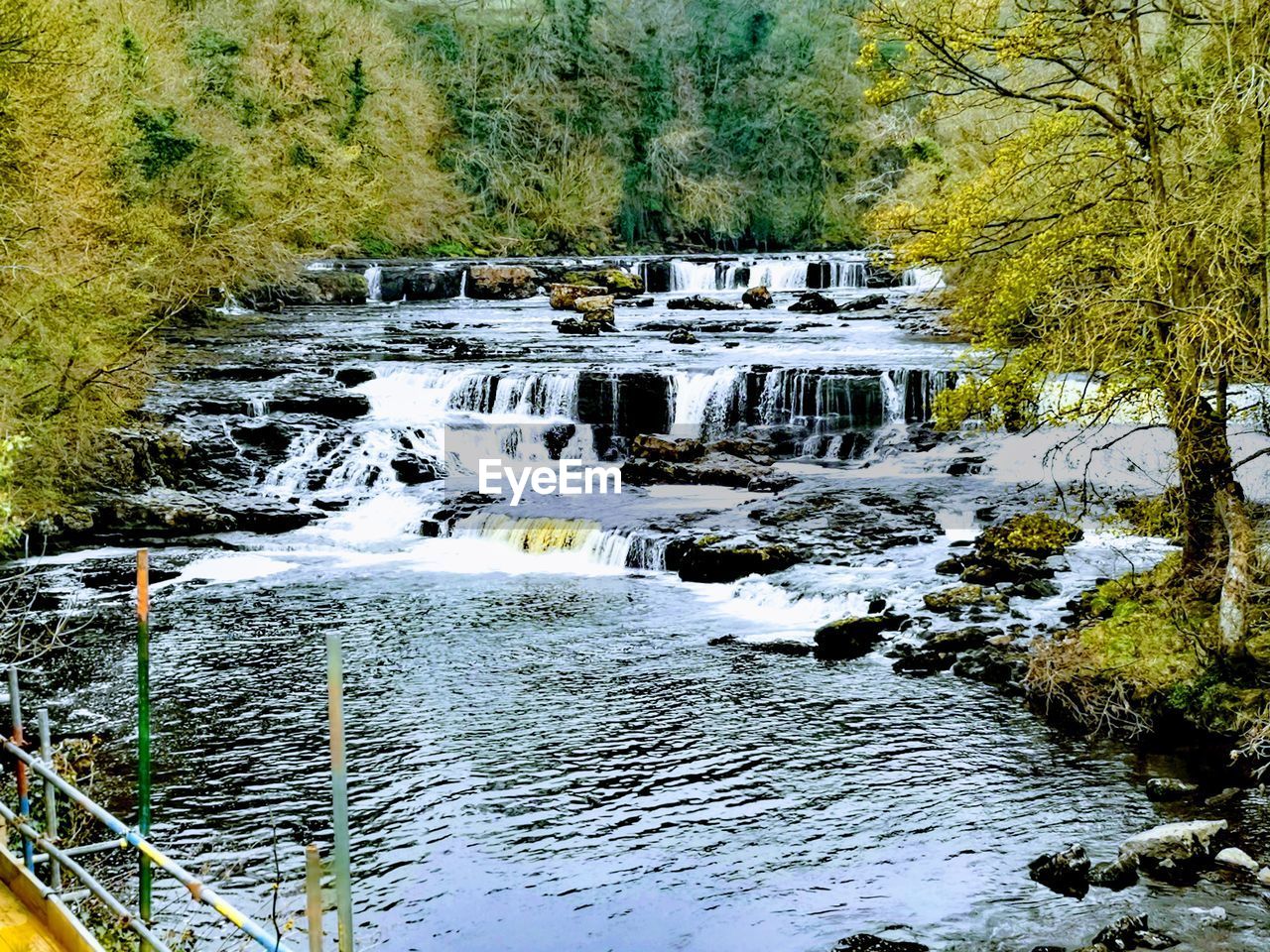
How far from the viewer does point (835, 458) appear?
79.2 feet

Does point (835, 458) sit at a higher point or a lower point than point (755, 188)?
lower

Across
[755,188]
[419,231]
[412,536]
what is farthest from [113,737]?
[755,188]

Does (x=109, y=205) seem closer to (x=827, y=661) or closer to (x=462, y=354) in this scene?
(x=462, y=354)

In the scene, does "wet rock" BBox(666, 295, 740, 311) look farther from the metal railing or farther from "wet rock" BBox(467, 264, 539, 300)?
the metal railing

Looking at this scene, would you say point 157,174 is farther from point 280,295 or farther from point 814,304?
point 814,304

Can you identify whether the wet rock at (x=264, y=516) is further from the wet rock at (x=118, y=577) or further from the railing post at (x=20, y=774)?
the railing post at (x=20, y=774)

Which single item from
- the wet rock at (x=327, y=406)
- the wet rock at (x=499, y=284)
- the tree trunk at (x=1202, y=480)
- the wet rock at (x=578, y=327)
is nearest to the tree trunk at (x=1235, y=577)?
the tree trunk at (x=1202, y=480)

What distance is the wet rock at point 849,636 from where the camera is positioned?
15.0 m

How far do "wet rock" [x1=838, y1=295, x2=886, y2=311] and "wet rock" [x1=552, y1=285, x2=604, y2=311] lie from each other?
7.41 metres

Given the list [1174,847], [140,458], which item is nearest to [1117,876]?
[1174,847]

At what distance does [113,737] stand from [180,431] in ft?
A: 41.0

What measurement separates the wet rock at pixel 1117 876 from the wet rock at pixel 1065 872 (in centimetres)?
8

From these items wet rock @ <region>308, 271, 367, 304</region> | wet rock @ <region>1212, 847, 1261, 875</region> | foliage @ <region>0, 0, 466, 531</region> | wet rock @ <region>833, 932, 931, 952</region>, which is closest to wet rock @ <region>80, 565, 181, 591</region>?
foliage @ <region>0, 0, 466, 531</region>

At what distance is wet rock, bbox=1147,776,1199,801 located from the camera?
10648 millimetres
